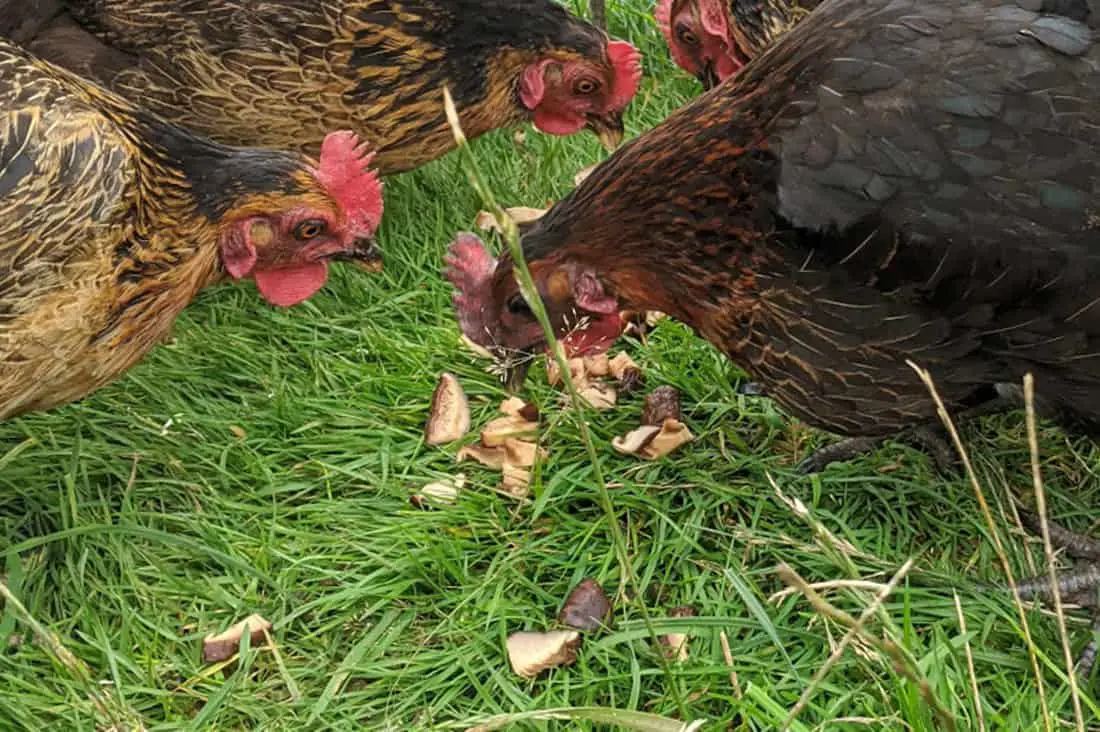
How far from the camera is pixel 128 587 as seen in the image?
2762 mm

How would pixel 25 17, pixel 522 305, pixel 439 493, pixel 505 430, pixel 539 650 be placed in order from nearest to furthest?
pixel 539 650, pixel 522 305, pixel 439 493, pixel 505 430, pixel 25 17

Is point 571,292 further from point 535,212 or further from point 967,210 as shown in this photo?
point 535,212

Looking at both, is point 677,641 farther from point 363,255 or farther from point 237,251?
point 237,251

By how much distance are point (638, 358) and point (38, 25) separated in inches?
72.1

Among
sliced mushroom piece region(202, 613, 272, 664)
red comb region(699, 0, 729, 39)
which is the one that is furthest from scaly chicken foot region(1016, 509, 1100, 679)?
red comb region(699, 0, 729, 39)

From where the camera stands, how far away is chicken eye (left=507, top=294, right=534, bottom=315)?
275cm

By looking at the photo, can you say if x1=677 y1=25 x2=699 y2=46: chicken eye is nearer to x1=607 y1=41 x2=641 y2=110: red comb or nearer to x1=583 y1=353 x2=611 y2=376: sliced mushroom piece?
x1=607 y1=41 x2=641 y2=110: red comb

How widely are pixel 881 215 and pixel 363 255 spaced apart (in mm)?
1430

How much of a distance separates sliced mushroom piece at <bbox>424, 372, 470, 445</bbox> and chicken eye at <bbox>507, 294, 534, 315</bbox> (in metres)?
0.50

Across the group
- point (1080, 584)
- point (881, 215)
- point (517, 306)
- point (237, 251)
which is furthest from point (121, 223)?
point (1080, 584)

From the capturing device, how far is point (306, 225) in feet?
9.93

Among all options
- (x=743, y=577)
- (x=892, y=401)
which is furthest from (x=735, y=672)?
(x=892, y=401)

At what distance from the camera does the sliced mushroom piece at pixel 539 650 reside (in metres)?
2.52

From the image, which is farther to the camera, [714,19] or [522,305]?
[714,19]
